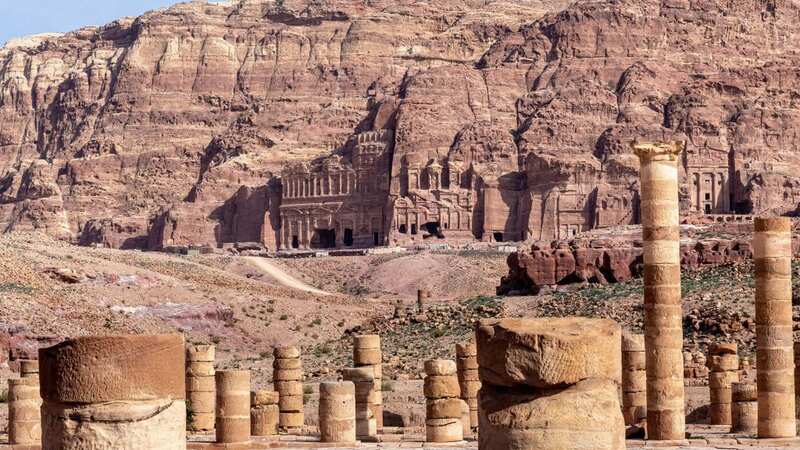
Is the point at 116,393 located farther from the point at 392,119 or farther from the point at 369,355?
the point at 392,119

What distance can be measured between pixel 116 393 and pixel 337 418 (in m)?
15.0

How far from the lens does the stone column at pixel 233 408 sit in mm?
28266

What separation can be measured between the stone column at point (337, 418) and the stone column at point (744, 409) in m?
7.28

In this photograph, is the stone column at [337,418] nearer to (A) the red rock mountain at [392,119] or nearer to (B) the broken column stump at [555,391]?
(B) the broken column stump at [555,391]

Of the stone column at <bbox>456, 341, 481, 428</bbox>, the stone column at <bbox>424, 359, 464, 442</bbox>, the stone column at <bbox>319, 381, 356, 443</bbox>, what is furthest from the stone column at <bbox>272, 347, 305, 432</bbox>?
the stone column at <bbox>424, 359, 464, 442</bbox>

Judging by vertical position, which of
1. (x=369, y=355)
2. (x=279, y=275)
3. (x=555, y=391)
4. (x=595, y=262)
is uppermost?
(x=279, y=275)

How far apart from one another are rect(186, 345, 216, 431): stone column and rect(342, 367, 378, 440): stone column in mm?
2771

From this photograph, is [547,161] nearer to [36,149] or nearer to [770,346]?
[36,149]

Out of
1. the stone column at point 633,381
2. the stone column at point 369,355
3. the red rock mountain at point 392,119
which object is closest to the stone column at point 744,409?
the stone column at point 633,381

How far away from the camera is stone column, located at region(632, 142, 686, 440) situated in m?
27.0

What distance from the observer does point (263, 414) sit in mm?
31250

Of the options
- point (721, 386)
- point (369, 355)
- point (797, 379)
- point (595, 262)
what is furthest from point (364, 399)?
point (595, 262)

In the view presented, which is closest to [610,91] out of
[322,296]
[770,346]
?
[322,296]

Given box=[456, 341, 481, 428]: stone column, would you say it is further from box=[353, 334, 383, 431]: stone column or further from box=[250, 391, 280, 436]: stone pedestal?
box=[250, 391, 280, 436]: stone pedestal
